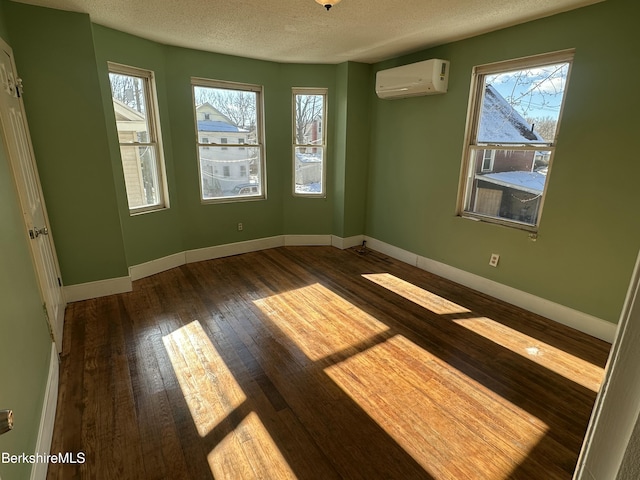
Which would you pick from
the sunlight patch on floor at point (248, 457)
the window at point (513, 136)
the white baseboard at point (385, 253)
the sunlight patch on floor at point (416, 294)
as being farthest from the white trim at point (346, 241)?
the sunlight patch on floor at point (248, 457)

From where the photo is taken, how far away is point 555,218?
9.57ft

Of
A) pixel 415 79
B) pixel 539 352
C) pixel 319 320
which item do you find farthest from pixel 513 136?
pixel 319 320

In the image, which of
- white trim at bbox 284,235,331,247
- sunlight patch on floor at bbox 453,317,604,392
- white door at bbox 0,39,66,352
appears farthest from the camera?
white trim at bbox 284,235,331,247

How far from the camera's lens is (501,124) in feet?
10.7

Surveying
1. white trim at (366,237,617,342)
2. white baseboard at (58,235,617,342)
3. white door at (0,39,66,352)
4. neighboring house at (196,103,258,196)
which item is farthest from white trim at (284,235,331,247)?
white door at (0,39,66,352)

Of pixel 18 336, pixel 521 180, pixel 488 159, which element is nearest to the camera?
pixel 18 336

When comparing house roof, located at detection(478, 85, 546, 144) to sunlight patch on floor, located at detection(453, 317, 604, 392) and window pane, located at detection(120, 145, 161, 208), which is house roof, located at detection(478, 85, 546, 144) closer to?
sunlight patch on floor, located at detection(453, 317, 604, 392)

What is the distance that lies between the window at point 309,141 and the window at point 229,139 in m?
0.50

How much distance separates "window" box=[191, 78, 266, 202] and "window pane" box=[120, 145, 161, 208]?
582 millimetres

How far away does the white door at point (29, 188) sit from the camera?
2.15 metres

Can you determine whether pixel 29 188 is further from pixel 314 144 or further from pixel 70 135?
pixel 314 144

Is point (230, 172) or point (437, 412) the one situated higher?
point (230, 172)

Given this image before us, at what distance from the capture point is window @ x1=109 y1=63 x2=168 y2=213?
3.43m

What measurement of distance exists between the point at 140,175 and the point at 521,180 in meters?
3.93
